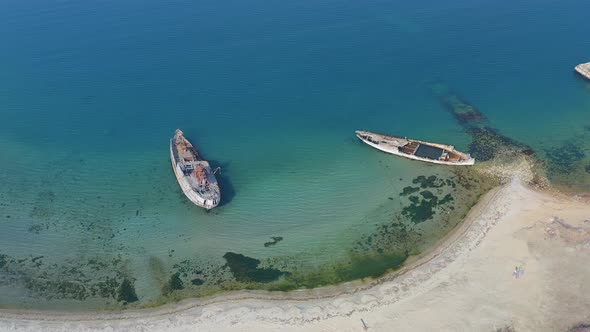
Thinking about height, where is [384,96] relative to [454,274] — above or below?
above

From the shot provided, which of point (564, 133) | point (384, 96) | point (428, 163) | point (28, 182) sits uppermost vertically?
point (564, 133)

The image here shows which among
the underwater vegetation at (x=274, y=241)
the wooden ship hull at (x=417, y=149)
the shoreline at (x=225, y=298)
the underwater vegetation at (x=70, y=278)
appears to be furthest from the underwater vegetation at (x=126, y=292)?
the wooden ship hull at (x=417, y=149)

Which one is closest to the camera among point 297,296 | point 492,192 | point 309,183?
point 297,296

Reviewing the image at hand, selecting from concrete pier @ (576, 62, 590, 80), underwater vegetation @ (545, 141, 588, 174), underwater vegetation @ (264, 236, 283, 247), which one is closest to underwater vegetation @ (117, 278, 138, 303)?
underwater vegetation @ (264, 236, 283, 247)

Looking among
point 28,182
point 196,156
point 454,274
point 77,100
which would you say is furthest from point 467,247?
point 77,100

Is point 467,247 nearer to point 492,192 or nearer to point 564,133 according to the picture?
point 492,192

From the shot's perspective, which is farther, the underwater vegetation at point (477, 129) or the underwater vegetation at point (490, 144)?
the underwater vegetation at point (477, 129)

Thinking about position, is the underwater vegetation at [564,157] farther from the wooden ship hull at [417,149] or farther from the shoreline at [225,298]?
the shoreline at [225,298]
